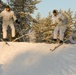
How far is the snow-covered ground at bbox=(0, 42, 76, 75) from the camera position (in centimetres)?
1119

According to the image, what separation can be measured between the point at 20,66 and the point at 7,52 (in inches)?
66.8

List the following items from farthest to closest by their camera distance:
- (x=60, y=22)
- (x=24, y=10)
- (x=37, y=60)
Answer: (x=24, y=10)
(x=60, y=22)
(x=37, y=60)

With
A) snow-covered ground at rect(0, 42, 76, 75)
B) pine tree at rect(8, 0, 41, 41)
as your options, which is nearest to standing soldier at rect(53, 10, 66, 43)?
snow-covered ground at rect(0, 42, 76, 75)

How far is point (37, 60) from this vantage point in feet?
39.9

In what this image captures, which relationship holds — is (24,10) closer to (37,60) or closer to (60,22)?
(60,22)

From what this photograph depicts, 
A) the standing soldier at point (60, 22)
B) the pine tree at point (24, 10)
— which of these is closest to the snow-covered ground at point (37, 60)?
the standing soldier at point (60, 22)

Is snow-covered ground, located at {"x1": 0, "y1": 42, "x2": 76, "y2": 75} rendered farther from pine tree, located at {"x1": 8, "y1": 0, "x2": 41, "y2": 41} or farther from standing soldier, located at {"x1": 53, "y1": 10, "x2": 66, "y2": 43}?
pine tree, located at {"x1": 8, "y1": 0, "x2": 41, "y2": 41}

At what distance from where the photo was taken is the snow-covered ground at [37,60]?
440 inches

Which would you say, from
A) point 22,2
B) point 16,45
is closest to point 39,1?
point 22,2

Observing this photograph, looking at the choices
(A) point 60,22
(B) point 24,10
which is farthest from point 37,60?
(B) point 24,10

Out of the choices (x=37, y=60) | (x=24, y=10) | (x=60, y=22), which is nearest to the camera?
(x=37, y=60)

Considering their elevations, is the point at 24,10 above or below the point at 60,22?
below

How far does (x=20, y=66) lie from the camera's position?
475 inches

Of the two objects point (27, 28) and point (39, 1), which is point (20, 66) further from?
point (39, 1)
